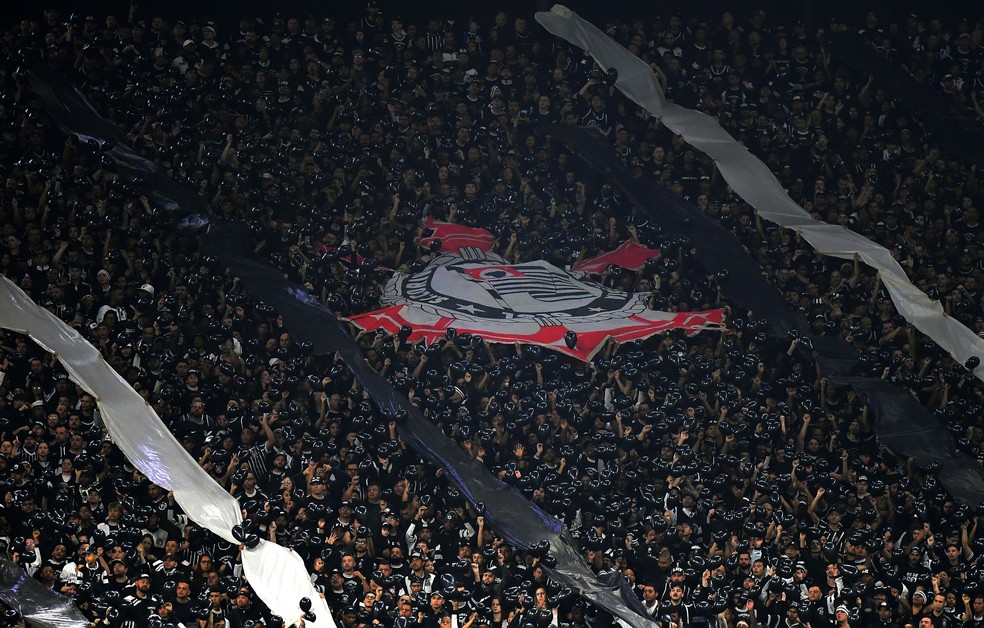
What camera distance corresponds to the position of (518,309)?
15867 mm

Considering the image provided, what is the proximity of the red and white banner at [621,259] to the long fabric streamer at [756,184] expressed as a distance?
1180 millimetres

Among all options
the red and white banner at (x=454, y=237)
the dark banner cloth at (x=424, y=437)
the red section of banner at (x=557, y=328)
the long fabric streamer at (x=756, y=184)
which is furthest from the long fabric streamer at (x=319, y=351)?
the long fabric streamer at (x=756, y=184)

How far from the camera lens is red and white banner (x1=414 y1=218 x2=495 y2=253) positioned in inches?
656

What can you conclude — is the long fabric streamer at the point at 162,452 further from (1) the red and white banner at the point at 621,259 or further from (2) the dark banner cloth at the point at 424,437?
(1) the red and white banner at the point at 621,259

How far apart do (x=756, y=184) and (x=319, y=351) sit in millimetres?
5033

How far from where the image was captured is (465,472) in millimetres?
13820

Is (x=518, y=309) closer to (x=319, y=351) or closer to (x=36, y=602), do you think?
(x=319, y=351)

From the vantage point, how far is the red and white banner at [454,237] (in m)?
16.7

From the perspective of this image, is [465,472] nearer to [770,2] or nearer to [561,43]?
Answer: [561,43]

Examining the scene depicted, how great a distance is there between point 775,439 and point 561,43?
18.8 feet

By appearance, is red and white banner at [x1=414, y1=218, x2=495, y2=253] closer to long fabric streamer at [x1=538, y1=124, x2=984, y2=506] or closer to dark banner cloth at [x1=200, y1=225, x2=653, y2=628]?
long fabric streamer at [x1=538, y1=124, x2=984, y2=506]

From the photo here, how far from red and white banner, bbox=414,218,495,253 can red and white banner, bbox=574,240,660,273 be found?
1.01 meters

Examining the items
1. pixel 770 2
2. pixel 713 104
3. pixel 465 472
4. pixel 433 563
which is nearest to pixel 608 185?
pixel 713 104

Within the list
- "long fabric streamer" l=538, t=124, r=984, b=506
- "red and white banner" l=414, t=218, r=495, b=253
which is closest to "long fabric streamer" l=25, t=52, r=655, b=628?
"red and white banner" l=414, t=218, r=495, b=253
